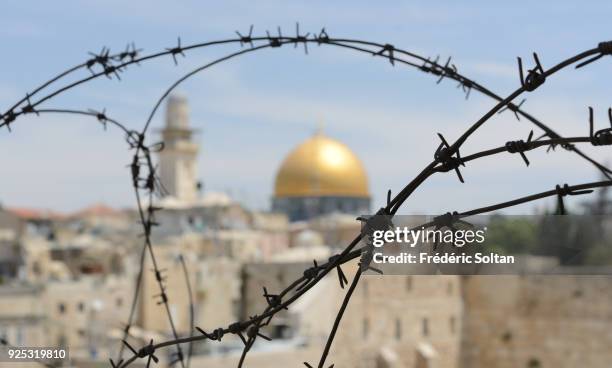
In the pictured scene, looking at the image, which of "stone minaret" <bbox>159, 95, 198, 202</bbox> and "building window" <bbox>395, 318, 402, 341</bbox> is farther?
"stone minaret" <bbox>159, 95, 198, 202</bbox>

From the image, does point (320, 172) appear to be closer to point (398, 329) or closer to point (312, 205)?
point (312, 205)

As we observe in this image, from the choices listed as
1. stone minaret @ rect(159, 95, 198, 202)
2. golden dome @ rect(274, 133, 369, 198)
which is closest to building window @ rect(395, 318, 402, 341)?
stone minaret @ rect(159, 95, 198, 202)

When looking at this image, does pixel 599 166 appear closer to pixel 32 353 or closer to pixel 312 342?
pixel 32 353

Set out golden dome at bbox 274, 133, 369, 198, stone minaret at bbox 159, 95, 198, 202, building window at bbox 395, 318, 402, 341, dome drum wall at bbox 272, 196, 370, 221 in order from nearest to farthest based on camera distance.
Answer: building window at bbox 395, 318, 402, 341 → stone minaret at bbox 159, 95, 198, 202 → golden dome at bbox 274, 133, 369, 198 → dome drum wall at bbox 272, 196, 370, 221

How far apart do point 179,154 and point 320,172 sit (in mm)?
6281

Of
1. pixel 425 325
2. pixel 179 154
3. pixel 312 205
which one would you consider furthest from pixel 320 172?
pixel 425 325

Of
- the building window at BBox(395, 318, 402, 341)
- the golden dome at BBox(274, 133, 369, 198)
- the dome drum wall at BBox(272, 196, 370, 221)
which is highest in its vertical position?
the golden dome at BBox(274, 133, 369, 198)

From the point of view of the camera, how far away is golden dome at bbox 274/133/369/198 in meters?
50.1

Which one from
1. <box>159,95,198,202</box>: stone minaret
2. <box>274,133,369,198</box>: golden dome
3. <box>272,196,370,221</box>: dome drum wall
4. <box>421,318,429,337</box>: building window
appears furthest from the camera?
<box>272,196,370,221</box>: dome drum wall

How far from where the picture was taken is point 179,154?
159 ft

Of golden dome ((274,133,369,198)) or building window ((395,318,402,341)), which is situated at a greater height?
golden dome ((274,133,369,198))

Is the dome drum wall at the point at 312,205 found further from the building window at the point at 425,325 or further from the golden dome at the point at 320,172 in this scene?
the building window at the point at 425,325

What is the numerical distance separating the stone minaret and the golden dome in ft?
13.1

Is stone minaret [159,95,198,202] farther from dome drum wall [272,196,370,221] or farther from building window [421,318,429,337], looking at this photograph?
building window [421,318,429,337]
